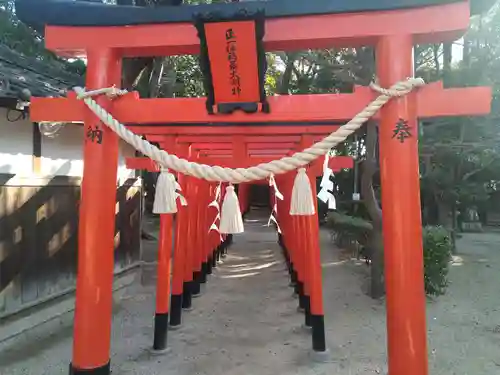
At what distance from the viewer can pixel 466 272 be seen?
10.1 meters

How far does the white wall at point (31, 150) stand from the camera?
5324 mm

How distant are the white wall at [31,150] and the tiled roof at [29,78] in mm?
416

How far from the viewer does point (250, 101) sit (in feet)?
9.75

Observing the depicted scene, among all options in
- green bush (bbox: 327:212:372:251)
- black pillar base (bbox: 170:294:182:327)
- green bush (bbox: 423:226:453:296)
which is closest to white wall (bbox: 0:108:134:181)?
black pillar base (bbox: 170:294:182:327)

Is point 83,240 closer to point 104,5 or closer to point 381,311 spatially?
point 104,5

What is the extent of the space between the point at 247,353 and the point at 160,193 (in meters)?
2.95

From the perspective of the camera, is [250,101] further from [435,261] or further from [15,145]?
[435,261]

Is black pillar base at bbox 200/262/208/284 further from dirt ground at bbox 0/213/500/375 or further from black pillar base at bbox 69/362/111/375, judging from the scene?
black pillar base at bbox 69/362/111/375

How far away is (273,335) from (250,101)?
159 inches

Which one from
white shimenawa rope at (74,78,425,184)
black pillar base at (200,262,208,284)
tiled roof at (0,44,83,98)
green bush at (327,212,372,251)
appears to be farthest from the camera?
green bush at (327,212,372,251)

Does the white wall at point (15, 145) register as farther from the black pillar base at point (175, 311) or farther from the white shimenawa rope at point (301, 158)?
the white shimenawa rope at point (301, 158)

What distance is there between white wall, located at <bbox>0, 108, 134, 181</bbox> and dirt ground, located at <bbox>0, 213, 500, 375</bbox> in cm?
214

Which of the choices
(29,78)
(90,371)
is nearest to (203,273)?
(29,78)

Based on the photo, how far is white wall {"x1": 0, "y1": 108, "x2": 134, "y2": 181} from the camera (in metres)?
5.32
